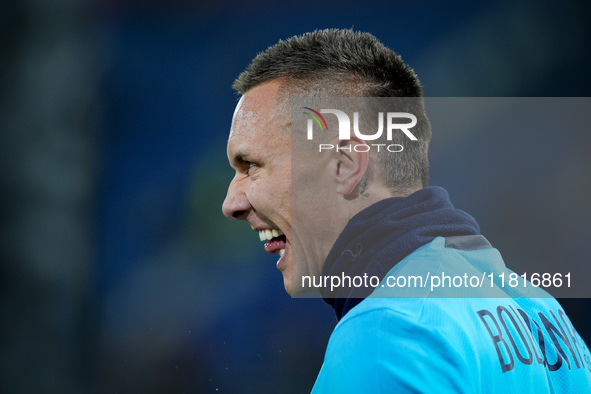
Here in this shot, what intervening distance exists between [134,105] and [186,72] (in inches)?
16.5

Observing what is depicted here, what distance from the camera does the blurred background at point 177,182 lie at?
11.1 feet

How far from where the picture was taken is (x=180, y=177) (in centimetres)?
370

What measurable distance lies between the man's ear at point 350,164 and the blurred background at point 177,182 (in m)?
2.30

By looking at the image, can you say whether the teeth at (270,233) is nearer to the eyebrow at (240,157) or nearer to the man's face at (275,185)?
the man's face at (275,185)

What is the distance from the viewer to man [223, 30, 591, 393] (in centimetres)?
83

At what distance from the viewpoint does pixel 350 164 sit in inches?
51.5

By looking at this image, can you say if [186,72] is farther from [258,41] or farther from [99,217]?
[99,217]

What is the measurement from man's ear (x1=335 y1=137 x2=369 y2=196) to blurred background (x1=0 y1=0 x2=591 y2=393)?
230 cm

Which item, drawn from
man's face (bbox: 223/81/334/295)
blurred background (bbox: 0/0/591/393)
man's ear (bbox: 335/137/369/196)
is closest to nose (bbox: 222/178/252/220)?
man's face (bbox: 223/81/334/295)

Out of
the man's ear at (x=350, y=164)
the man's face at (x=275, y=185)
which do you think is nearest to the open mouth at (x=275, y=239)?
the man's face at (x=275, y=185)

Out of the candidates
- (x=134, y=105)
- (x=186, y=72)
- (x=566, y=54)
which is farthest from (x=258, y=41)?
(x=566, y=54)

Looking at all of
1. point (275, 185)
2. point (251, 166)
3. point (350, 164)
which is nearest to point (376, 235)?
point (350, 164)

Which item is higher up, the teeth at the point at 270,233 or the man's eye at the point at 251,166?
the man's eye at the point at 251,166

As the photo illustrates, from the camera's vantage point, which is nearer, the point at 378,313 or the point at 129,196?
the point at 378,313
